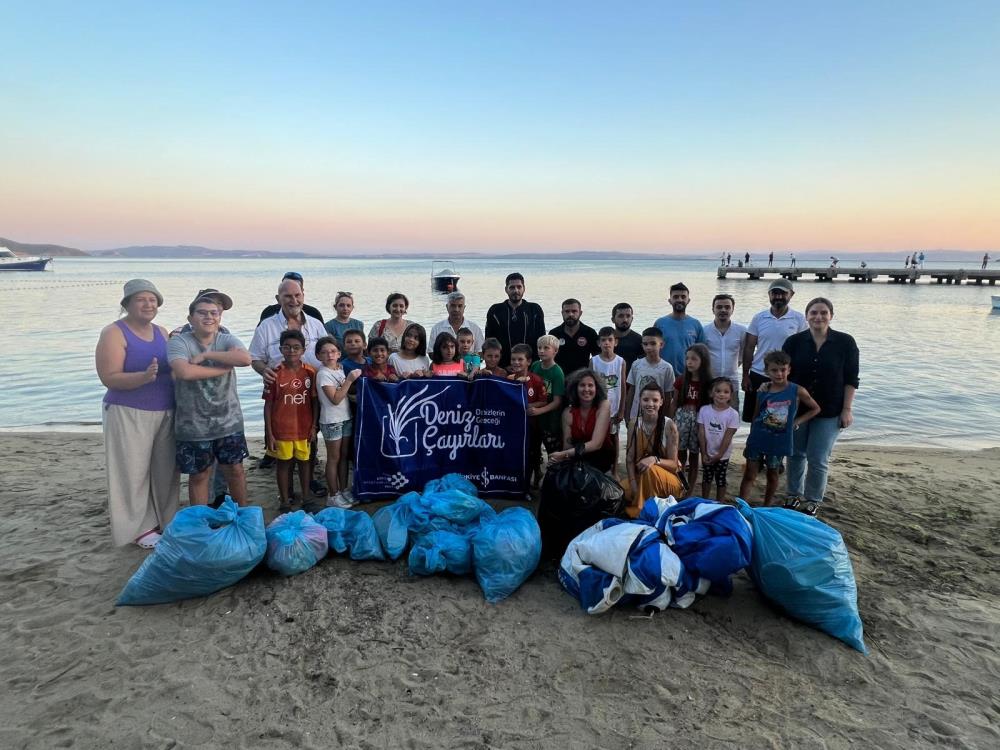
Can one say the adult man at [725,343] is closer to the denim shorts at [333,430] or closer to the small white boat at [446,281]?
the denim shorts at [333,430]

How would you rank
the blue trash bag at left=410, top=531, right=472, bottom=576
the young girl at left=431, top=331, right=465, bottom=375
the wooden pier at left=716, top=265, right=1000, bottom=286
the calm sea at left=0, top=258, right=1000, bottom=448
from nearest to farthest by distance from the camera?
the blue trash bag at left=410, top=531, right=472, bottom=576
the young girl at left=431, top=331, right=465, bottom=375
the calm sea at left=0, top=258, right=1000, bottom=448
the wooden pier at left=716, top=265, right=1000, bottom=286

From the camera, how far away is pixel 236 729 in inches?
103

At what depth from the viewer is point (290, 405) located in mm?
4816

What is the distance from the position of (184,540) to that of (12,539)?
2.40 metres

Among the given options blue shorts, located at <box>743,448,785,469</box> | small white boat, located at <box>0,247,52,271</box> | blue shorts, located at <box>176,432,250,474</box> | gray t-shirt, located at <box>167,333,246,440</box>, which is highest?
small white boat, located at <box>0,247,52,271</box>

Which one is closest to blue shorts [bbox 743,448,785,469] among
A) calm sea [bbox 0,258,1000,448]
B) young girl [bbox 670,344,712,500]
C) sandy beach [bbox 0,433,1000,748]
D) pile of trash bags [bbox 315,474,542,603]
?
young girl [bbox 670,344,712,500]

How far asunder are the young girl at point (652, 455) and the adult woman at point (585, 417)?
312 mm

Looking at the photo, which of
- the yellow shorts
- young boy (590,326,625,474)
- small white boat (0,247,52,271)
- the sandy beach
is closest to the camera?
the sandy beach

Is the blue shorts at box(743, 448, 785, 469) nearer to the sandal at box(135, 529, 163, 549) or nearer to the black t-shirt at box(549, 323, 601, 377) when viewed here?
the black t-shirt at box(549, 323, 601, 377)

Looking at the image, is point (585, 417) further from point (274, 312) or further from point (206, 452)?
point (274, 312)

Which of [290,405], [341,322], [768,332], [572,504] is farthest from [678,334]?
[290,405]

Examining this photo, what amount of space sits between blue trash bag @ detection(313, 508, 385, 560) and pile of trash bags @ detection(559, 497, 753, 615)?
157 cm

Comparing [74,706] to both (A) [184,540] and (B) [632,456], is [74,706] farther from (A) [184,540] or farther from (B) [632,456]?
(B) [632,456]

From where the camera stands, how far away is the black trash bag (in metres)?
4.04
